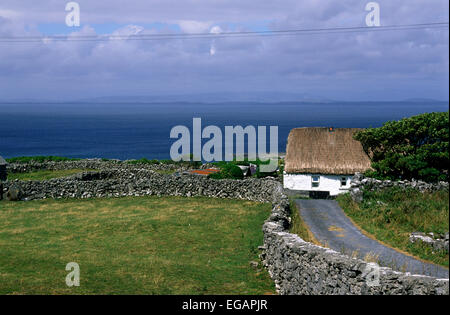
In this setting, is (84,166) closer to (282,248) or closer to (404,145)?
(404,145)

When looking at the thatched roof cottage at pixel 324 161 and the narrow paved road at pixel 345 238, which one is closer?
the narrow paved road at pixel 345 238

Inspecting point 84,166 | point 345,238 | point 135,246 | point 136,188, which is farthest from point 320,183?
point 84,166

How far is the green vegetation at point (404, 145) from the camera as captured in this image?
60.1 feet

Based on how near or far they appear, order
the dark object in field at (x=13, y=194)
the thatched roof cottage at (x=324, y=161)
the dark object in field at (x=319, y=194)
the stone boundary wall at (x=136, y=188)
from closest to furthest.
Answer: the thatched roof cottage at (x=324, y=161), the dark object in field at (x=319, y=194), the dark object in field at (x=13, y=194), the stone boundary wall at (x=136, y=188)

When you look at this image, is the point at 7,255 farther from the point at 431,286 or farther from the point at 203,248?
the point at 431,286

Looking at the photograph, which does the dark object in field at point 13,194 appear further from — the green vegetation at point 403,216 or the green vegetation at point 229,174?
the green vegetation at point 403,216

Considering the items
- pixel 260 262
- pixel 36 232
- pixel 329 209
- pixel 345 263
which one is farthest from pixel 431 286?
pixel 36 232

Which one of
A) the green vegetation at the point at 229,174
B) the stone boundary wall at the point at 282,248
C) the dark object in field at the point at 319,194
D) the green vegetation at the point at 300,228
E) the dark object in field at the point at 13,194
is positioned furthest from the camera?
the green vegetation at the point at 229,174

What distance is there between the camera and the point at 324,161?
31344 millimetres

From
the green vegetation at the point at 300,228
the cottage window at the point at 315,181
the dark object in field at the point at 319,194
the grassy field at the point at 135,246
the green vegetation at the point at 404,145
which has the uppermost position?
the green vegetation at the point at 404,145

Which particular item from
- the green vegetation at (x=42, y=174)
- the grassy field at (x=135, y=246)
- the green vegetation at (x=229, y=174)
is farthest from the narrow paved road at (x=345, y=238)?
the green vegetation at (x=42, y=174)

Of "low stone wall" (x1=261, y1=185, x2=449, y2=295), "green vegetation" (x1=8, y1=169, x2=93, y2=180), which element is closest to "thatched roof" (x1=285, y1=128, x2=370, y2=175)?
"low stone wall" (x1=261, y1=185, x2=449, y2=295)

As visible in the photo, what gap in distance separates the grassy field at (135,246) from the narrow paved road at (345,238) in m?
2.49

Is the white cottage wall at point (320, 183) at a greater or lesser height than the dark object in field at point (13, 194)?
greater
